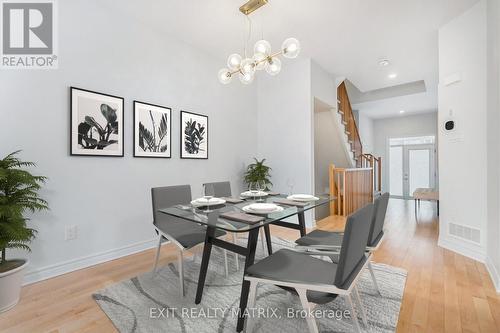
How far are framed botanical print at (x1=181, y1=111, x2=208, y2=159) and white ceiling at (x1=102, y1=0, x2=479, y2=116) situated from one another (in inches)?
43.2

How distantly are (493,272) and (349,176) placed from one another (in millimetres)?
2746

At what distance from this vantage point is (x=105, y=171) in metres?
2.57

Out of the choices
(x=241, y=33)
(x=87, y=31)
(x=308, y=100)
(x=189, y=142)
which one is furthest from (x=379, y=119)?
(x=87, y=31)

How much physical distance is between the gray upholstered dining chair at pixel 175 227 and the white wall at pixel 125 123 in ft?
2.51

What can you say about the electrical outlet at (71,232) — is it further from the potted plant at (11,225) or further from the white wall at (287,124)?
the white wall at (287,124)

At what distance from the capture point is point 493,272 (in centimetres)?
212

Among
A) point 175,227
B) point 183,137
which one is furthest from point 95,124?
point 175,227

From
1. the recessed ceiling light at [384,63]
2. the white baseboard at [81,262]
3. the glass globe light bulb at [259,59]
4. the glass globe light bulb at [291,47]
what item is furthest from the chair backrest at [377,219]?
the recessed ceiling light at [384,63]

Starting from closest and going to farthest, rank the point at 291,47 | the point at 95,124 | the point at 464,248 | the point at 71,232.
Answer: the point at 291,47, the point at 71,232, the point at 95,124, the point at 464,248

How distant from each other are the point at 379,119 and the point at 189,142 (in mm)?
7674

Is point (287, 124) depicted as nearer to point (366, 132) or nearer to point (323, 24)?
point (323, 24)

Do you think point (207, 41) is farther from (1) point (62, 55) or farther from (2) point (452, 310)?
(2) point (452, 310)

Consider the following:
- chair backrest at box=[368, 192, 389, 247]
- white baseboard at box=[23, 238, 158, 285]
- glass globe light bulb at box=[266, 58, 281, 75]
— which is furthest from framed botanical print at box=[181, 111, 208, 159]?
chair backrest at box=[368, 192, 389, 247]

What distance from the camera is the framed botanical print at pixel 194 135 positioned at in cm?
334
